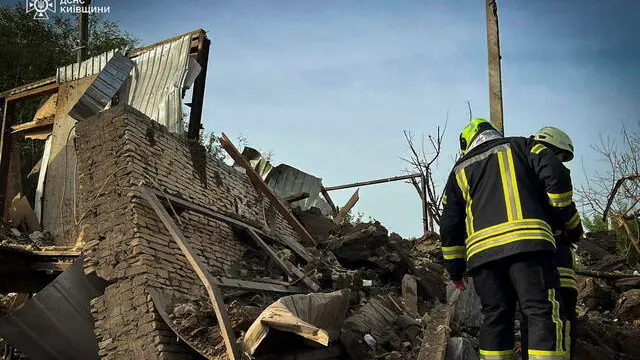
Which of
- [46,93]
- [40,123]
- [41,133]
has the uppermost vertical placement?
[46,93]

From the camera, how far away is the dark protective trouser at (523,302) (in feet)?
10.1

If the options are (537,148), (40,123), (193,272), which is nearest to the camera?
(537,148)

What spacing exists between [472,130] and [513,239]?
0.97 meters

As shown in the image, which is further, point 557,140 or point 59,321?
point 59,321

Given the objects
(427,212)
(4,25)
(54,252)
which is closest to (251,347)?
(54,252)

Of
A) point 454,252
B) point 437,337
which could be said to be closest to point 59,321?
point 437,337

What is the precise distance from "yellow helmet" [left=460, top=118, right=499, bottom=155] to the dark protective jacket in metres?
0.13

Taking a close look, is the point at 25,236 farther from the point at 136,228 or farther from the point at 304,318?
the point at 304,318

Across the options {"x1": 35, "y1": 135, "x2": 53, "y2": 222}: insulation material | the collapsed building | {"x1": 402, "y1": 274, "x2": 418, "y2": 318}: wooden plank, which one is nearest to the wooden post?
the collapsed building

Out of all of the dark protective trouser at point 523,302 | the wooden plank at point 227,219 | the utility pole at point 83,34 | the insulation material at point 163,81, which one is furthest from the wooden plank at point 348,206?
the dark protective trouser at point 523,302

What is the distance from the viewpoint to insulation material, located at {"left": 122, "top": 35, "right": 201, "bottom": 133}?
9.09 m

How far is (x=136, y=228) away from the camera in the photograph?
204 inches

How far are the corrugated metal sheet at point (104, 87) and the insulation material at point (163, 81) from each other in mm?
167

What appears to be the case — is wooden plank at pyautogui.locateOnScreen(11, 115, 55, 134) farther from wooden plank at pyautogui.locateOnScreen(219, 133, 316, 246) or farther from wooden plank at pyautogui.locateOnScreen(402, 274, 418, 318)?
wooden plank at pyautogui.locateOnScreen(402, 274, 418, 318)
